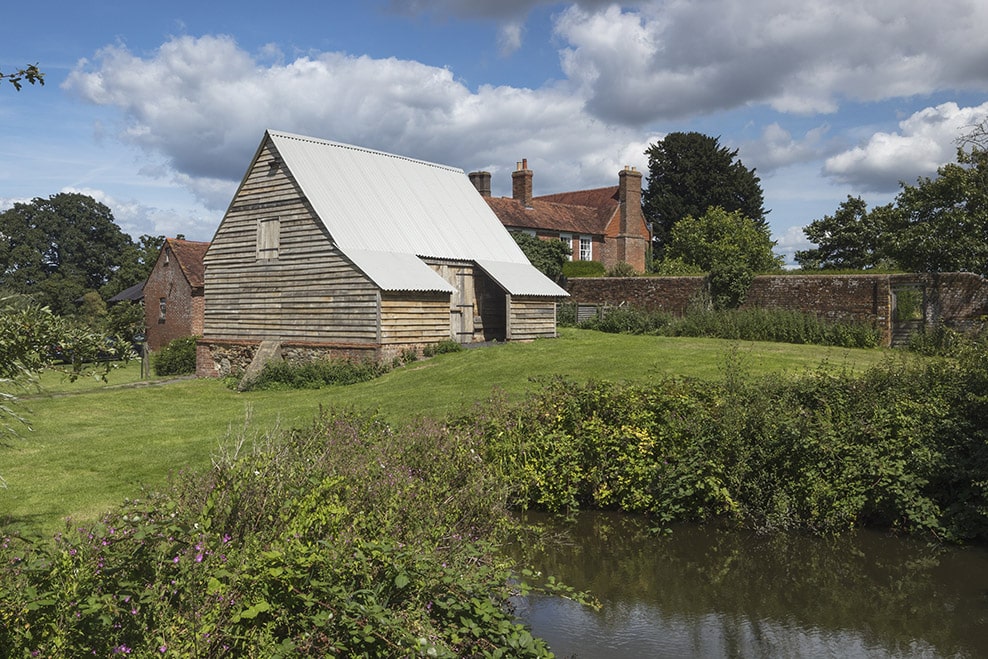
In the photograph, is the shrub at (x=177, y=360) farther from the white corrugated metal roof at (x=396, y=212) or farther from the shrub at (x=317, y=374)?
the white corrugated metal roof at (x=396, y=212)

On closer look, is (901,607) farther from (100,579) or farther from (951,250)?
(951,250)

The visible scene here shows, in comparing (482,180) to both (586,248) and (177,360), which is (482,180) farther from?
(177,360)

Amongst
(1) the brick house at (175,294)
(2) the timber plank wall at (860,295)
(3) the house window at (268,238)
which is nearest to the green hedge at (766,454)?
(2) the timber plank wall at (860,295)

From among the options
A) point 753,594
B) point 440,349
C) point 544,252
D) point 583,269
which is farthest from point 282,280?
point 753,594

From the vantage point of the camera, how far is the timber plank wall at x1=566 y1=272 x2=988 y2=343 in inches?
1015

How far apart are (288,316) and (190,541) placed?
21571 mm

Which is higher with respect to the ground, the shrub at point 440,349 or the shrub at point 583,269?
the shrub at point 583,269

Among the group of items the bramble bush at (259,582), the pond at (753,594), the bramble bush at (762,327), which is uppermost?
the bramble bush at (762,327)

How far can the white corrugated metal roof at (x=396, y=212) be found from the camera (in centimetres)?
2514

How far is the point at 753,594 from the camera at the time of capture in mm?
8109

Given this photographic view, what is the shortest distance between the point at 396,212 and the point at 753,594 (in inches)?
848

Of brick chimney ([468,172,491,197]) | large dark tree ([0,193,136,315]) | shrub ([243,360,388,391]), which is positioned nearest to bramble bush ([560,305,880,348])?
shrub ([243,360,388,391])

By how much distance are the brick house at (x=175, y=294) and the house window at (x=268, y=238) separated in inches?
497

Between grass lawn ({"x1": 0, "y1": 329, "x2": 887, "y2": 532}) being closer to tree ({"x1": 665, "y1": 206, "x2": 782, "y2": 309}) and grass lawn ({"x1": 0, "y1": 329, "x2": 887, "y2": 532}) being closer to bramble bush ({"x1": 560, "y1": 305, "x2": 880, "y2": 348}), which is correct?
bramble bush ({"x1": 560, "y1": 305, "x2": 880, "y2": 348})
